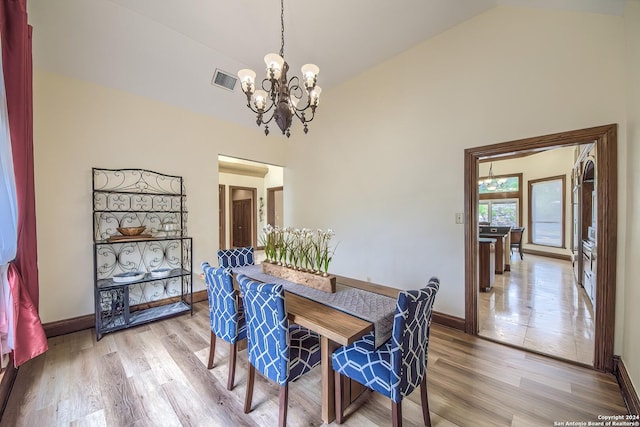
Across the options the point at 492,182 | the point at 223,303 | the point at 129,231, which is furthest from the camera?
the point at 492,182

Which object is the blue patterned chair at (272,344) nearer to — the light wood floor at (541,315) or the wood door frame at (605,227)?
the light wood floor at (541,315)

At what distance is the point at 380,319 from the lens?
153 centimetres

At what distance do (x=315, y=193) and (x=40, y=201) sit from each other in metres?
3.38

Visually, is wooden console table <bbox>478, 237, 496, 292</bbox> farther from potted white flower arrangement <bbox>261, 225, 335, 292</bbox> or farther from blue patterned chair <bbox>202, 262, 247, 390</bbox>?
blue patterned chair <bbox>202, 262, 247, 390</bbox>

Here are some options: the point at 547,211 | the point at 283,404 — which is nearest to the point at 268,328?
the point at 283,404

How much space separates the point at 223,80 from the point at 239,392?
11.9 ft

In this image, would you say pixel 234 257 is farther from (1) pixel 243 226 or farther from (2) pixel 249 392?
(1) pixel 243 226

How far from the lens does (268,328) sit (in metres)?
1.51

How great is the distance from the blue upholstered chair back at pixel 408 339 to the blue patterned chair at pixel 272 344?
567 mm

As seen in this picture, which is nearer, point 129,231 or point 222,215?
point 129,231

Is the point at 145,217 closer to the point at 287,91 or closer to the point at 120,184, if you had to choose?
the point at 120,184

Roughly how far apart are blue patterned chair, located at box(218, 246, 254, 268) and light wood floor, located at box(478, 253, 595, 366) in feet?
9.13

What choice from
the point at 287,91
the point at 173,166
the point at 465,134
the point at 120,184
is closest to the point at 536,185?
the point at 465,134

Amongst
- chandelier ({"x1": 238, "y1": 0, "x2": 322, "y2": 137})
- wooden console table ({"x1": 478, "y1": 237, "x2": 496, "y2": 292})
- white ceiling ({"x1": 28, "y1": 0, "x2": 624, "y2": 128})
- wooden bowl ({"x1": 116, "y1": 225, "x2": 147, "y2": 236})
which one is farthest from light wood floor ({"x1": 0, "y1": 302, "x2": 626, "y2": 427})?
white ceiling ({"x1": 28, "y1": 0, "x2": 624, "y2": 128})
